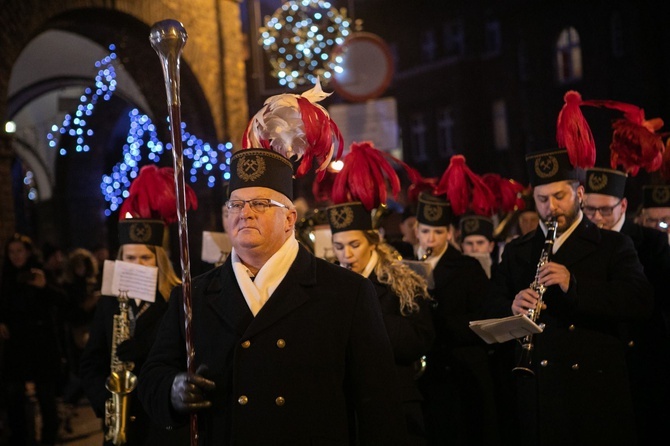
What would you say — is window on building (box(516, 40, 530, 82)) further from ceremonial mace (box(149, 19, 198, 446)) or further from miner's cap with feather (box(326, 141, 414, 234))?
ceremonial mace (box(149, 19, 198, 446))

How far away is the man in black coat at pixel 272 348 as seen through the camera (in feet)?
12.0

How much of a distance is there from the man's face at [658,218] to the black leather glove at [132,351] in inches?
184

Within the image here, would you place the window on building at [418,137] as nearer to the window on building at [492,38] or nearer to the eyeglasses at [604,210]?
the window on building at [492,38]

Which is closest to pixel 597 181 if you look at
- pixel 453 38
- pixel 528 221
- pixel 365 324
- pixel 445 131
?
pixel 528 221

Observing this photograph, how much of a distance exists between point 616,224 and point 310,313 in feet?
12.9

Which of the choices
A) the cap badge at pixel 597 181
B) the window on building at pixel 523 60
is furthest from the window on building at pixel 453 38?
the cap badge at pixel 597 181

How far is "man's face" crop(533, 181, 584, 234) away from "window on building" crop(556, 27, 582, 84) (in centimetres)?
3071

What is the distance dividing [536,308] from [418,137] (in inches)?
1603

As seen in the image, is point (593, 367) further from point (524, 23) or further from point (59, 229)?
point (524, 23)

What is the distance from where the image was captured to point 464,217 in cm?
927

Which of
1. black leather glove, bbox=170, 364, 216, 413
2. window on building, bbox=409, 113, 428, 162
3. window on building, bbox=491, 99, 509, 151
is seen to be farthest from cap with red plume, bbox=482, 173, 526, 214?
window on building, bbox=409, 113, 428, 162

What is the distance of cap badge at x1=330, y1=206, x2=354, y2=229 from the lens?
256 inches

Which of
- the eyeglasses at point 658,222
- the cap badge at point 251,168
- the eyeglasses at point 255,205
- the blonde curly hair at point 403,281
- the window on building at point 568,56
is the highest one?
the window on building at point 568,56

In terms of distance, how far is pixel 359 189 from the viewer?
672cm
